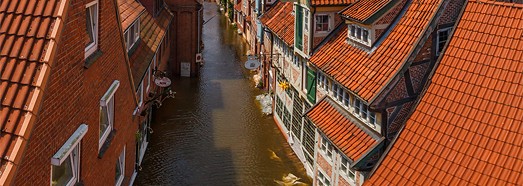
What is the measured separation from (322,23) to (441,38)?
A: 21.0 ft

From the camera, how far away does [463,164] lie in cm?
1432

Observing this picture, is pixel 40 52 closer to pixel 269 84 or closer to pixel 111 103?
pixel 111 103

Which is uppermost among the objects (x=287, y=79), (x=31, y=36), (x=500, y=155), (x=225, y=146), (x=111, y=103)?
(x=31, y=36)

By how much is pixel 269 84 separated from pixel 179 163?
1271 centimetres

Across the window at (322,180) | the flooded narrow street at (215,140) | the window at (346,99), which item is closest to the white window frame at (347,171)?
the window at (322,180)

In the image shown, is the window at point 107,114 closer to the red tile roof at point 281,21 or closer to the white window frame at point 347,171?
the white window frame at point 347,171

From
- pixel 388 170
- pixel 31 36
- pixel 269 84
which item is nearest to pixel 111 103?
pixel 31 36

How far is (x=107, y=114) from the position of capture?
13.9 m

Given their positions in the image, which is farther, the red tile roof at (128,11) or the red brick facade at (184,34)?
the red brick facade at (184,34)

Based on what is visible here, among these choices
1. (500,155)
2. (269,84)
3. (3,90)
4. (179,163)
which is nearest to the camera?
(3,90)

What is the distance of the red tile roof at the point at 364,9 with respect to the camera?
1878 centimetres

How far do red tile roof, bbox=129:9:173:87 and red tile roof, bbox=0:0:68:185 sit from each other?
39.0 feet

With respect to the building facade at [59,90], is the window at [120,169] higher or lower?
lower

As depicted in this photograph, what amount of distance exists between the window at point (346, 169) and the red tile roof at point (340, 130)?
805 mm
